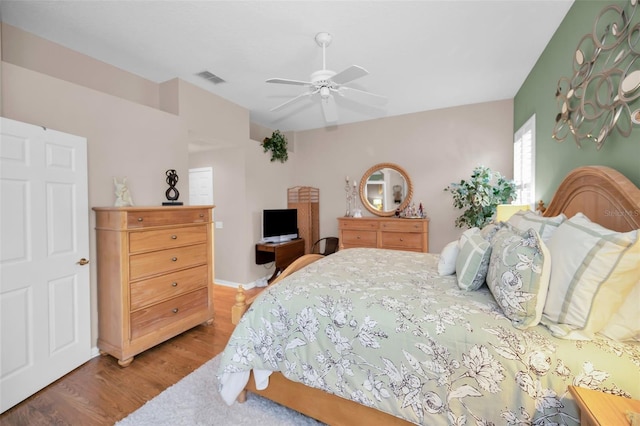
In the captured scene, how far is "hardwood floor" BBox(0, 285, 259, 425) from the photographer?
1.77m

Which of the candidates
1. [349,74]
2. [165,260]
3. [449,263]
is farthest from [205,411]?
[349,74]

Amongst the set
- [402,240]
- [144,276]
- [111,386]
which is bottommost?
[111,386]

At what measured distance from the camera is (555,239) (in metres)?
1.36

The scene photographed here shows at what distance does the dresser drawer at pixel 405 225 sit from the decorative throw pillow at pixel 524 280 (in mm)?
2737

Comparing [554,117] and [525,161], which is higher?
[554,117]

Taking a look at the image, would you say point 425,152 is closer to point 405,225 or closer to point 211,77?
point 405,225

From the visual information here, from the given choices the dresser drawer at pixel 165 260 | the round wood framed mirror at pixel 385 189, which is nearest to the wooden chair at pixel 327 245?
the round wood framed mirror at pixel 385 189

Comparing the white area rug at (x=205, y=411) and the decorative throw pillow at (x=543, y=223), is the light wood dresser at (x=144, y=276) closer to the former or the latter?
the white area rug at (x=205, y=411)

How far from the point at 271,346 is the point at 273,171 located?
383 cm

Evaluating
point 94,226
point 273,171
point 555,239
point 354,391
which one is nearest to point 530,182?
point 555,239

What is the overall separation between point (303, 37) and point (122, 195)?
2310 mm

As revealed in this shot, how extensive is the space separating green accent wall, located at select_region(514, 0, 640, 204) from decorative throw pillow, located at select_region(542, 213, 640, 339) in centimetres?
62

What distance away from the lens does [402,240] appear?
421 cm

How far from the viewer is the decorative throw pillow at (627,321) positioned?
44.1 inches
